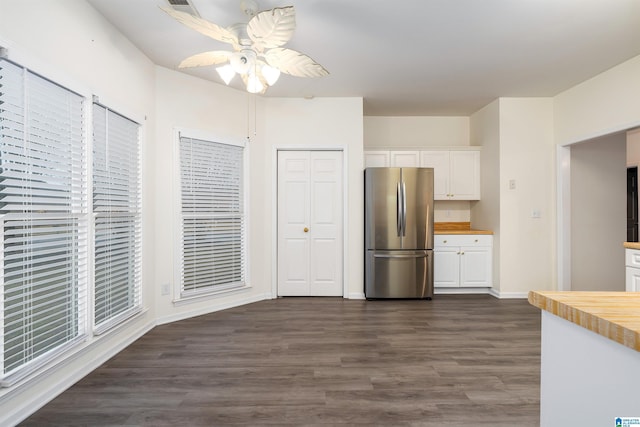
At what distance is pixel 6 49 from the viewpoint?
5.69ft

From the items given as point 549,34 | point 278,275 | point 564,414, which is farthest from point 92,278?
point 549,34

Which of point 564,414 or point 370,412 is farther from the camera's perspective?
point 370,412

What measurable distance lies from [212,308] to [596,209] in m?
5.04

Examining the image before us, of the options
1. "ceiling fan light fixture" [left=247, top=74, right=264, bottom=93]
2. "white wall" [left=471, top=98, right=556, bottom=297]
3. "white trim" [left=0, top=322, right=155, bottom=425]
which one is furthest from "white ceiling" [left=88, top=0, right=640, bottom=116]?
"white trim" [left=0, top=322, right=155, bottom=425]

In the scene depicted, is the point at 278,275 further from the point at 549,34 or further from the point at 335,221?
the point at 549,34

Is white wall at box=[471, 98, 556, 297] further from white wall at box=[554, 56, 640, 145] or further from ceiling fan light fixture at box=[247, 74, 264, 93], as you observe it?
ceiling fan light fixture at box=[247, 74, 264, 93]

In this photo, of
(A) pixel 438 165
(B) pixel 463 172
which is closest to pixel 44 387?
(A) pixel 438 165

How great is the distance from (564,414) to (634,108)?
3796mm

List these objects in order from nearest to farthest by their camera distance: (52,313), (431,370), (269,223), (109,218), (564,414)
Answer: (564,414) < (52,313) < (431,370) < (109,218) < (269,223)

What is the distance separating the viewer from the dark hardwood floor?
1.90 metres

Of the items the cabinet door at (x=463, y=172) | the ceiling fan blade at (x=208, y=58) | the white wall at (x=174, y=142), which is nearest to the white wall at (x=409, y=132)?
the cabinet door at (x=463, y=172)

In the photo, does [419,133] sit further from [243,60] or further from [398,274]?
[243,60]

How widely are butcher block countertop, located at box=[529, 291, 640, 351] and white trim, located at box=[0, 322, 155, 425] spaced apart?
2524mm

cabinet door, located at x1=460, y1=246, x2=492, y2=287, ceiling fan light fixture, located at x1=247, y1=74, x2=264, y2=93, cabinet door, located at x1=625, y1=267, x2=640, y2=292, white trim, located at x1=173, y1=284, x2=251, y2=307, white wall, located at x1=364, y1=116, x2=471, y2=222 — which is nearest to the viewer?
ceiling fan light fixture, located at x1=247, y1=74, x2=264, y2=93
